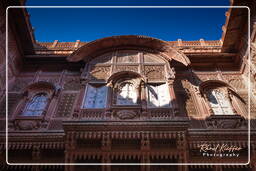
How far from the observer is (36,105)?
29.7 feet

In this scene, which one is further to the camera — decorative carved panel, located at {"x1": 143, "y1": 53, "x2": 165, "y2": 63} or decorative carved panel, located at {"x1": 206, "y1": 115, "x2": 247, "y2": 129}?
decorative carved panel, located at {"x1": 143, "y1": 53, "x2": 165, "y2": 63}

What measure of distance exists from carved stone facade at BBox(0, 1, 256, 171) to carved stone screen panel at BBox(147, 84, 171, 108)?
36mm

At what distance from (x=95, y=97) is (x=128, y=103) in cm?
129

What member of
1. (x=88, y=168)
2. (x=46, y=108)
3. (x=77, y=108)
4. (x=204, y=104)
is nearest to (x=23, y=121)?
(x=46, y=108)

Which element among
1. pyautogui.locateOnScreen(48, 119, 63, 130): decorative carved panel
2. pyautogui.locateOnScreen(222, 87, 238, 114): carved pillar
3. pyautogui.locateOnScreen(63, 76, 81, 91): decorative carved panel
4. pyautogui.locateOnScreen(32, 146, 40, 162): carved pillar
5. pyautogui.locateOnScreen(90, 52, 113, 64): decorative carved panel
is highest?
pyautogui.locateOnScreen(90, 52, 113, 64): decorative carved panel

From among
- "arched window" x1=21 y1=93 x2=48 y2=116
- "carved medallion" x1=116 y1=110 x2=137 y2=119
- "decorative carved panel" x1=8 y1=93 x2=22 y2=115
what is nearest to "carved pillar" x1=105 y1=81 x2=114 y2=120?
"carved medallion" x1=116 y1=110 x2=137 y2=119

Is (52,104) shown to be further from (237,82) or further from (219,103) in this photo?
(237,82)

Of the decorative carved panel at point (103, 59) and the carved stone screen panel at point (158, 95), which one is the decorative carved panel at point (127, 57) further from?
the carved stone screen panel at point (158, 95)

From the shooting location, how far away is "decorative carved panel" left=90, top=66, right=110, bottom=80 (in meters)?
9.15

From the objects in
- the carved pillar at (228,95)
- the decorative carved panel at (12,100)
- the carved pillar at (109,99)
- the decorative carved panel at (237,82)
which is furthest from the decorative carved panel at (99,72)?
the decorative carved panel at (237,82)

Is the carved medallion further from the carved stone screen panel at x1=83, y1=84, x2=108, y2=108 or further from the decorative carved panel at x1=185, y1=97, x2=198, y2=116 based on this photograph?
the decorative carved panel at x1=185, y1=97, x2=198, y2=116

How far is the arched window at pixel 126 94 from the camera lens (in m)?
8.12

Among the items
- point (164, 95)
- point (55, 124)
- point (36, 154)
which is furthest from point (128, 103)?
point (36, 154)

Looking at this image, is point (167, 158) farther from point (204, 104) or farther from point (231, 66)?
point (231, 66)
